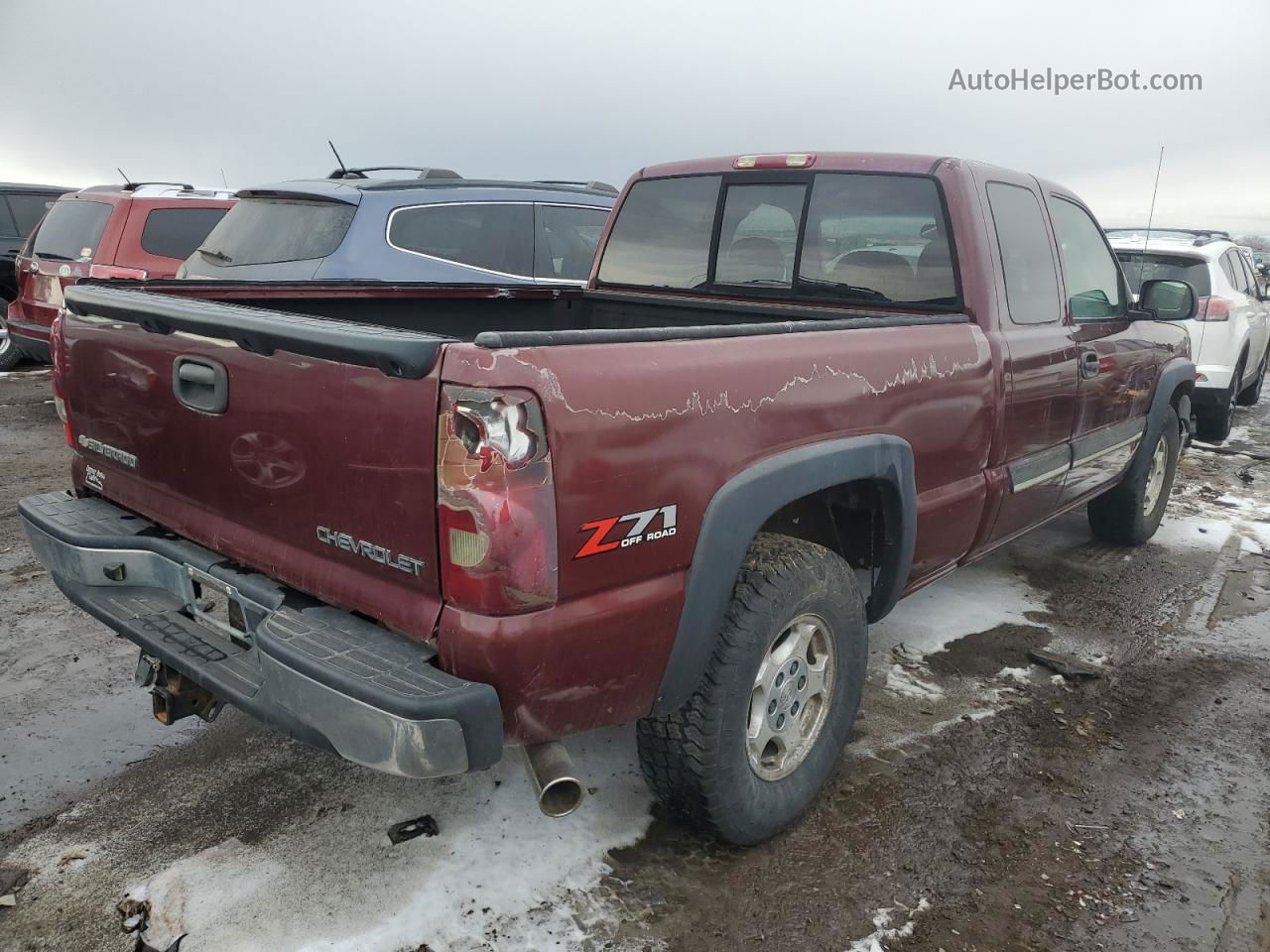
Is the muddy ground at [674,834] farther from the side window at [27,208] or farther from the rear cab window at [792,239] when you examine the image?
the side window at [27,208]

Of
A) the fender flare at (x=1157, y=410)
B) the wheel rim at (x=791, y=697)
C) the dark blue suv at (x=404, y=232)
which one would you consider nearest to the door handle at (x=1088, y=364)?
the fender flare at (x=1157, y=410)

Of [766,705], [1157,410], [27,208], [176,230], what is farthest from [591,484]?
[27,208]

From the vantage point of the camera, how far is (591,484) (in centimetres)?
194

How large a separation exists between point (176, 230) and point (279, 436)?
7.17 meters

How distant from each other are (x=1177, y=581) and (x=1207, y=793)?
7.54 ft

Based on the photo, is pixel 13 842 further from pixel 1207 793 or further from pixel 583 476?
pixel 1207 793

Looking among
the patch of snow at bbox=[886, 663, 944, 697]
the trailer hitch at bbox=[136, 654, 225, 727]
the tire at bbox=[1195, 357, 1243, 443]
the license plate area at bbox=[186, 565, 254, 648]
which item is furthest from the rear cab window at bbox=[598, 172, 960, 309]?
the tire at bbox=[1195, 357, 1243, 443]

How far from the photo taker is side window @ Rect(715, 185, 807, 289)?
12.2ft

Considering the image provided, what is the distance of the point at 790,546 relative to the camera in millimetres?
2584

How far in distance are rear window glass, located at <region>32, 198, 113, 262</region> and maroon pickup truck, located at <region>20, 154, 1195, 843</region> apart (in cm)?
580

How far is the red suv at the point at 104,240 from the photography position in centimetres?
794

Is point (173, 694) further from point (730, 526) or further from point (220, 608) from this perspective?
point (730, 526)

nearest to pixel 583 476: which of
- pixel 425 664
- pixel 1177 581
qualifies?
pixel 425 664

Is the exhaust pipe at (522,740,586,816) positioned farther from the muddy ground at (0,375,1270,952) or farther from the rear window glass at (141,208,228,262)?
the rear window glass at (141,208,228,262)
